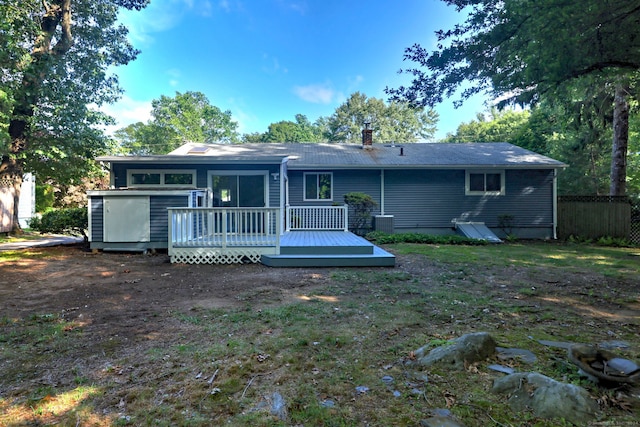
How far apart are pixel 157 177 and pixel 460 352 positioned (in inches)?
395

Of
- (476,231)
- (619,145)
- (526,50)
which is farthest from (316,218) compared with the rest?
(619,145)

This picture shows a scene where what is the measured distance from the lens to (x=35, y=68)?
10734mm

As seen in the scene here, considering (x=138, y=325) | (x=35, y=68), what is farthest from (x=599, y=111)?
(x=35, y=68)

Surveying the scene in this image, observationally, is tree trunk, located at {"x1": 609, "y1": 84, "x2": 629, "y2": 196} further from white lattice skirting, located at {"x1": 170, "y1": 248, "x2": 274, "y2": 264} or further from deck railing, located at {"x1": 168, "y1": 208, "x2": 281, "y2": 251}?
white lattice skirting, located at {"x1": 170, "y1": 248, "x2": 274, "y2": 264}

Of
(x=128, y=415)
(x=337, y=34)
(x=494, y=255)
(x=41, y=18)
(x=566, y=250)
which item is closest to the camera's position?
(x=128, y=415)

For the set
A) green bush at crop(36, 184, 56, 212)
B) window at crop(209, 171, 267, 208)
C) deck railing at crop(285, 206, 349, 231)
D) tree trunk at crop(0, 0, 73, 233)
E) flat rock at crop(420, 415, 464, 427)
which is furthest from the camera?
green bush at crop(36, 184, 56, 212)

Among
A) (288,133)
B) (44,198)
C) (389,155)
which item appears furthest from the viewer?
(288,133)

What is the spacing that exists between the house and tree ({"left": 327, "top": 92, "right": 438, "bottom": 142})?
23.7 meters

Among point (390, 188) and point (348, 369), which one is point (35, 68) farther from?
point (348, 369)

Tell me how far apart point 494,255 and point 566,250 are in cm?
313

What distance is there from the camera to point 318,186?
13398 mm

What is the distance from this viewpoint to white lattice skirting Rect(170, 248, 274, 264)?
306 inches

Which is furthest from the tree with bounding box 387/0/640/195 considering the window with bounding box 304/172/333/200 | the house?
the window with bounding box 304/172/333/200

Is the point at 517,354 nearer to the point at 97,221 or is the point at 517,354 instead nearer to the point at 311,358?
the point at 311,358
